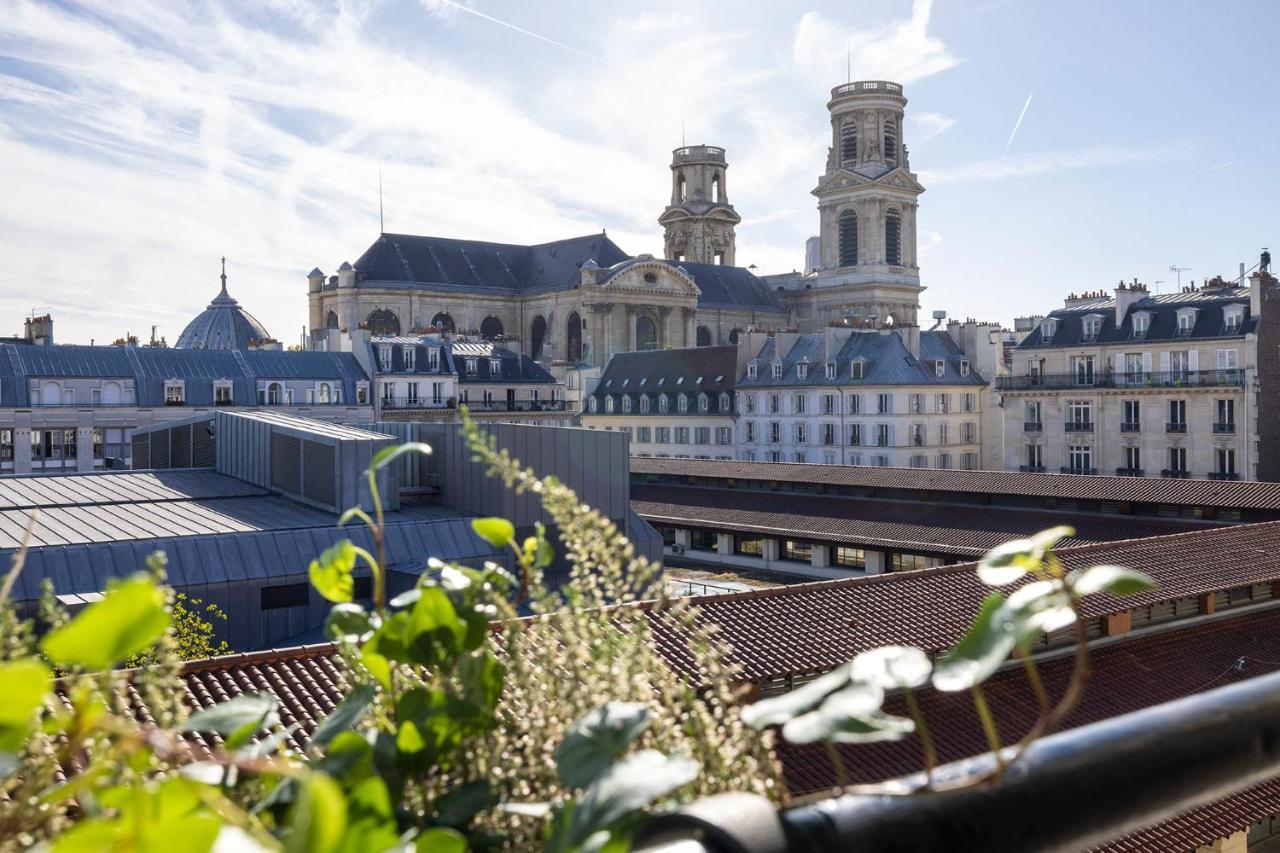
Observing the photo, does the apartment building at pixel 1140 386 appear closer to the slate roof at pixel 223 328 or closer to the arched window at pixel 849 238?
the arched window at pixel 849 238

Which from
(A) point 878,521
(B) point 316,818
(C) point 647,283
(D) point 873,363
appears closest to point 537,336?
(C) point 647,283

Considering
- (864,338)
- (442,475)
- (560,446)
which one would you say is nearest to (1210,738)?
(560,446)

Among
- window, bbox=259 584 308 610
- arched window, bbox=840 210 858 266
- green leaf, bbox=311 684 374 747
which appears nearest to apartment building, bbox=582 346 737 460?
arched window, bbox=840 210 858 266

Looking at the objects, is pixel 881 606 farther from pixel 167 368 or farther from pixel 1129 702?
pixel 167 368

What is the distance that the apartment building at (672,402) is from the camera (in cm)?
6366

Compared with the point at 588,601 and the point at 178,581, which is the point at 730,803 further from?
the point at 178,581

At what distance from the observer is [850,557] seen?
118ft

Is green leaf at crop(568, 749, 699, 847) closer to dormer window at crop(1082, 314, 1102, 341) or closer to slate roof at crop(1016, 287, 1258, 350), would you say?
slate roof at crop(1016, 287, 1258, 350)

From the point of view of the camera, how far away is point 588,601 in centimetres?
180

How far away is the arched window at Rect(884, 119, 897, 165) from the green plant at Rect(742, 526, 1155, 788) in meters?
90.9

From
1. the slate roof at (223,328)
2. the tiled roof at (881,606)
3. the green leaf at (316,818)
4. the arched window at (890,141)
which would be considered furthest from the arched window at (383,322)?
the green leaf at (316,818)

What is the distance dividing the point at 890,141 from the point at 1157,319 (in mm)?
40740

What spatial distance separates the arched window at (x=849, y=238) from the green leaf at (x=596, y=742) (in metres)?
91.5

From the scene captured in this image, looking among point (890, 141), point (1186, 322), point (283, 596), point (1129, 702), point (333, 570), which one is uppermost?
point (890, 141)
